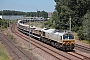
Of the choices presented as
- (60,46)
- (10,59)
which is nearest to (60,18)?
(60,46)

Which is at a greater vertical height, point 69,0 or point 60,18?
point 69,0

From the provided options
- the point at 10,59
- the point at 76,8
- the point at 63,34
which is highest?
the point at 76,8

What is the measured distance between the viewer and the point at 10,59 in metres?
30.8

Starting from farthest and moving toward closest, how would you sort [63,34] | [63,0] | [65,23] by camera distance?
[63,0], [65,23], [63,34]

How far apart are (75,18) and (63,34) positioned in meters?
33.9

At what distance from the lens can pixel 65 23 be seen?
243 feet

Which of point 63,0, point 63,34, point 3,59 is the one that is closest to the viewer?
point 3,59

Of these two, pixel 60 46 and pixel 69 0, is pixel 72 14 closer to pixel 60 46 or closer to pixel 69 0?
pixel 69 0

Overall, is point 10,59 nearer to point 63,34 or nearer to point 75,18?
point 63,34

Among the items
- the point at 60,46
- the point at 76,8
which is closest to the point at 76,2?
the point at 76,8

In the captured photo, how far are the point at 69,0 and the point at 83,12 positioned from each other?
6.06m

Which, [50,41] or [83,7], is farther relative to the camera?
[83,7]

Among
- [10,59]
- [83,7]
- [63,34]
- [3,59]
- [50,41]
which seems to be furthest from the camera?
[83,7]

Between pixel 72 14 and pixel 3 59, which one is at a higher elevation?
pixel 72 14
